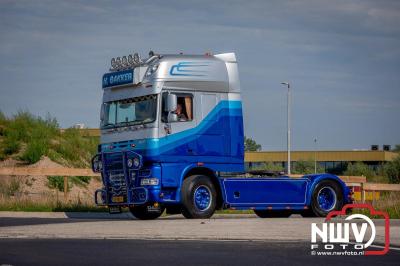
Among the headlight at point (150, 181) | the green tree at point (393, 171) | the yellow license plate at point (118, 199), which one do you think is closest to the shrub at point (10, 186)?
the yellow license plate at point (118, 199)

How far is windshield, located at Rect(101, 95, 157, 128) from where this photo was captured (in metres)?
23.1

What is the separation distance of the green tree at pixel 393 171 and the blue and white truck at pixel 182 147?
1724 inches

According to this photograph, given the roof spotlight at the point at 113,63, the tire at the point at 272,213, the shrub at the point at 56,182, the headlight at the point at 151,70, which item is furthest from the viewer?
the shrub at the point at 56,182

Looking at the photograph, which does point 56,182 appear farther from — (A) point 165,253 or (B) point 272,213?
(A) point 165,253

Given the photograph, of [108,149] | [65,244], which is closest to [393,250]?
[65,244]

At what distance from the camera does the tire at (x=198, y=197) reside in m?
23.1

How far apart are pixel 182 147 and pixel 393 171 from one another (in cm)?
4916

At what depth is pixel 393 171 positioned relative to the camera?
70000 millimetres

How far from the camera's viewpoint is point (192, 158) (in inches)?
929

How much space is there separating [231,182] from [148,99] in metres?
3.13

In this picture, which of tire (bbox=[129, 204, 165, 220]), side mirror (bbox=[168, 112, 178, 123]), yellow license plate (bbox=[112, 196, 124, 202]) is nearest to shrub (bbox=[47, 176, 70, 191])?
tire (bbox=[129, 204, 165, 220])

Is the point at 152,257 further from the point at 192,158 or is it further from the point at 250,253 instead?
the point at 192,158

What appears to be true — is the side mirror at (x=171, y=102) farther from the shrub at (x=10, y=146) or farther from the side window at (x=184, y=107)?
the shrub at (x=10, y=146)

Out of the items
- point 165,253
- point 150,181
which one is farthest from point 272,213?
point 165,253
